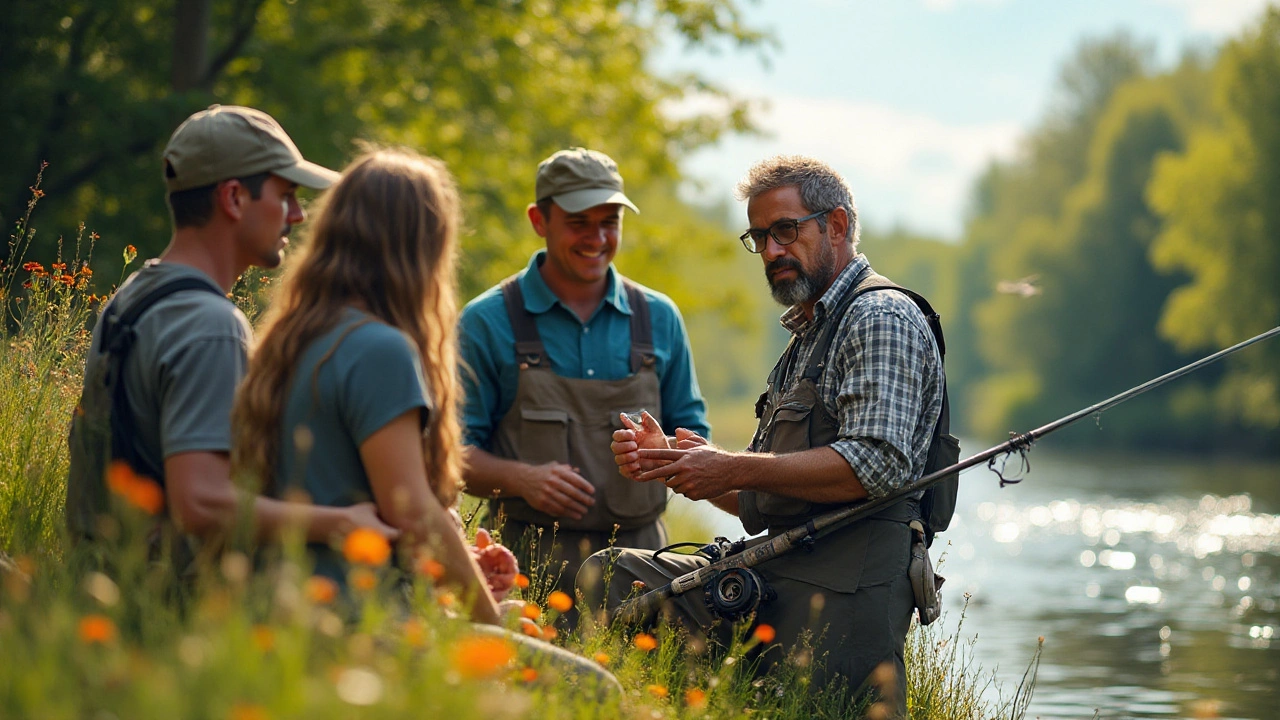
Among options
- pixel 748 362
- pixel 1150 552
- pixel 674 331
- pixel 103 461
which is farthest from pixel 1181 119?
pixel 103 461

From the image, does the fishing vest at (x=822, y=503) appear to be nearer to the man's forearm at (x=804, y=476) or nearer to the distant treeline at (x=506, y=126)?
the man's forearm at (x=804, y=476)

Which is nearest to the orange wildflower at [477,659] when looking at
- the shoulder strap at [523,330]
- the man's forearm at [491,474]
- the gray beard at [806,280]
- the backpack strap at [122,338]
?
the backpack strap at [122,338]

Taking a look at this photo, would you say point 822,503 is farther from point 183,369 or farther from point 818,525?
point 183,369

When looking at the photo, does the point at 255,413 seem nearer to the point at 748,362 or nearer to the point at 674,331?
the point at 674,331

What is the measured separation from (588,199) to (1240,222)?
31.1 metres

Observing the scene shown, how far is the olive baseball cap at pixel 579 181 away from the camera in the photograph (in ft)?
17.0

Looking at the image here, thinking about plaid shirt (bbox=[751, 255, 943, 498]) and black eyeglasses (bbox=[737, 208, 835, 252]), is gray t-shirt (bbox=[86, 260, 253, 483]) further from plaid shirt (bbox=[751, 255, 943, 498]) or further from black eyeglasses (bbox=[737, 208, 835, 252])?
black eyeglasses (bbox=[737, 208, 835, 252])

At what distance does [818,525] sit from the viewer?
4.15 m

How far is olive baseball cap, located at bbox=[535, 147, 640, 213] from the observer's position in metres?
5.19

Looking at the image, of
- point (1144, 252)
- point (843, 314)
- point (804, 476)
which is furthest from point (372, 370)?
point (1144, 252)

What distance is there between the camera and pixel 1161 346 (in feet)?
137

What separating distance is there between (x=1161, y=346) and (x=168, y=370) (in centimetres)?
4235

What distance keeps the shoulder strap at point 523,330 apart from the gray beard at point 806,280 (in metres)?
1.18

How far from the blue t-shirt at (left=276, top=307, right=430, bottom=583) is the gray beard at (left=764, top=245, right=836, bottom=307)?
177 centimetres
